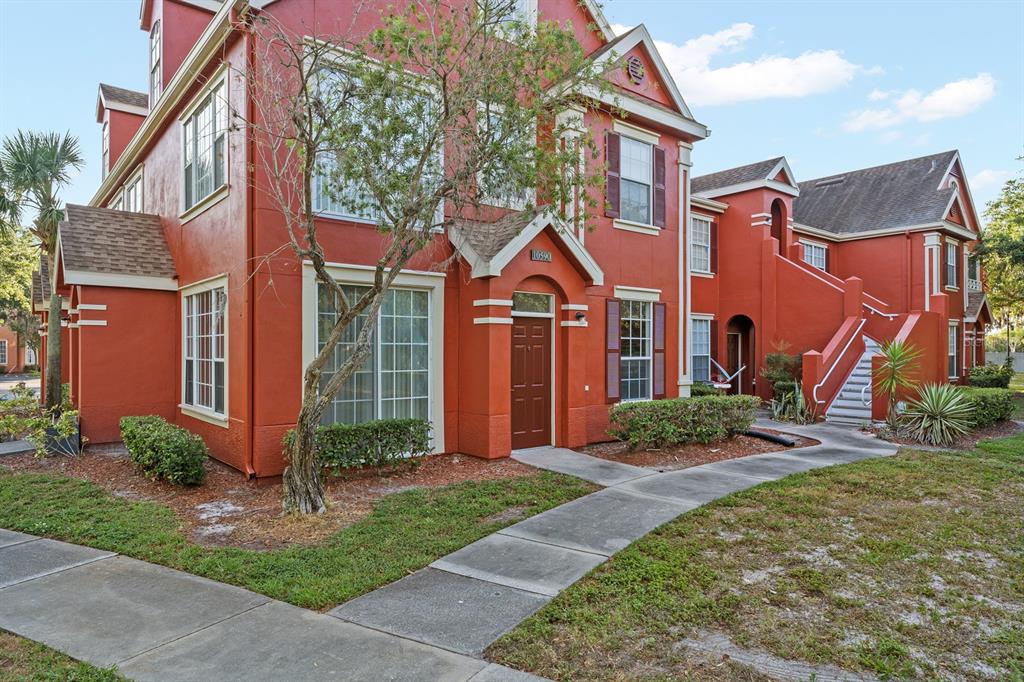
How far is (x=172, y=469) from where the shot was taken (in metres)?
8.18

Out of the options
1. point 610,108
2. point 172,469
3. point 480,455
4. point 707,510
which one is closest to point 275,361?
point 172,469

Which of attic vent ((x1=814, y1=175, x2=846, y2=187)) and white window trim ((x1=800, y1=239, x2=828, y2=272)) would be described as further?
attic vent ((x1=814, y1=175, x2=846, y2=187))

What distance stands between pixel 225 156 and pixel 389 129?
12.9 feet

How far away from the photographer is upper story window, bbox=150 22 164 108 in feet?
43.1

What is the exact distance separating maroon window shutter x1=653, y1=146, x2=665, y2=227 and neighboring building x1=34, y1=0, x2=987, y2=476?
4cm

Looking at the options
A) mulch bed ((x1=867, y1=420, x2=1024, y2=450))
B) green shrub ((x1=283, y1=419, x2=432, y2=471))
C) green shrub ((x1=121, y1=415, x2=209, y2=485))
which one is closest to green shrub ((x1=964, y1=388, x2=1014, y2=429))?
mulch bed ((x1=867, y1=420, x2=1024, y2=450))

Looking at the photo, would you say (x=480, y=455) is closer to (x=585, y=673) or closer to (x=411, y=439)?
(x=411, y=439)

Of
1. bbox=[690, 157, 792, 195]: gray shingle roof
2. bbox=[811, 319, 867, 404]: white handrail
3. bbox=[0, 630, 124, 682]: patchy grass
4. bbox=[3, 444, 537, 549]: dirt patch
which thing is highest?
bbox=[690, 157, 792, 195]: gray shingle roof

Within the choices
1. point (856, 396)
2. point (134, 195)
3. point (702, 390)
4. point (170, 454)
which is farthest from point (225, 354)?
point (856, 396)

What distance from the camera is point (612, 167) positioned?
12.2 meters

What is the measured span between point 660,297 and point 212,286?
29.6 ft

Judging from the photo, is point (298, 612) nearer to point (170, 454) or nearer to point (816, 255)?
point (170, 454)

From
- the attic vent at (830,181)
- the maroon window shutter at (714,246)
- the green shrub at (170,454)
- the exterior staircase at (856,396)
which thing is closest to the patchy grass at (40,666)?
the green shrub at (170,454)

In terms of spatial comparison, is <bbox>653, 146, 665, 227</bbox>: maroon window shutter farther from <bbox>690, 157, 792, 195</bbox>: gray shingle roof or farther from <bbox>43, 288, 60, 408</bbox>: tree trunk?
<bbox>43, 288, 60, 408</bbox>: tree trunk
